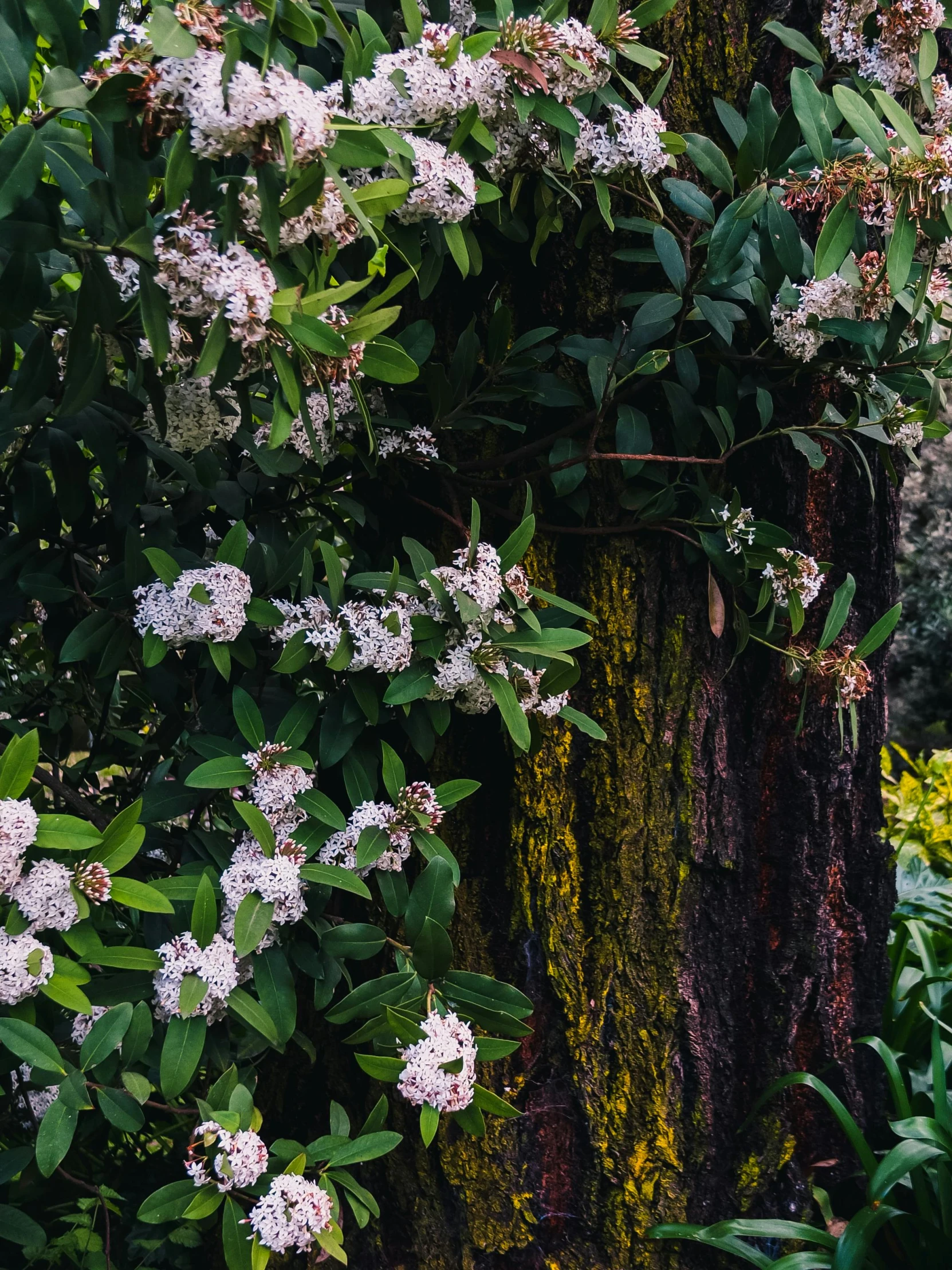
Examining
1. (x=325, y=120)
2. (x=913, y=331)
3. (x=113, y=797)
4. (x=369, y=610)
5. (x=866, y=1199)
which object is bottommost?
(x=866, y=1199)

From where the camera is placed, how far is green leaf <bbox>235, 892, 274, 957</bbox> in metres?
1.08

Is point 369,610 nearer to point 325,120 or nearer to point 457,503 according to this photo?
point 457,503

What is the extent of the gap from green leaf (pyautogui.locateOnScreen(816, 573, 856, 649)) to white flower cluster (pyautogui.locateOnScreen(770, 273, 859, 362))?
0.34 metres

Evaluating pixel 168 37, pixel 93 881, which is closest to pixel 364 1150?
pixel 93 881

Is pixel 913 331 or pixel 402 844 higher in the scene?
pixel 913 331

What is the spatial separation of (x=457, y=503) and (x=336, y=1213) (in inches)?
36.2

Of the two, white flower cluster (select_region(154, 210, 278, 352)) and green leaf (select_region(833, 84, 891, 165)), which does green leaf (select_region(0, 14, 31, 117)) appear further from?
green leaf (select_region(833, 84, 891, 165))

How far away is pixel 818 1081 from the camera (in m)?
1.62

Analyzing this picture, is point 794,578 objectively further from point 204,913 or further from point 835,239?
point 204,913

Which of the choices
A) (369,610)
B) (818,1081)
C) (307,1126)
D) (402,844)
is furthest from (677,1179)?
(369,610)

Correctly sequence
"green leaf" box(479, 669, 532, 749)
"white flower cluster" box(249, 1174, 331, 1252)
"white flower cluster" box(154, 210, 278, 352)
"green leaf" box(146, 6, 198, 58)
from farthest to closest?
"green leaf" box(479, 669, 532, 749) < "white flower cluster" box(249, 1174, 331, 1252) < "white flower cluster" box(154, 210, 278, 352) < "green leaf" box(146, 6, 198, 58)

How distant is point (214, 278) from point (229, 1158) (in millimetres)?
898

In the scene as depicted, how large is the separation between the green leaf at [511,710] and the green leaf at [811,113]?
2.29 feet

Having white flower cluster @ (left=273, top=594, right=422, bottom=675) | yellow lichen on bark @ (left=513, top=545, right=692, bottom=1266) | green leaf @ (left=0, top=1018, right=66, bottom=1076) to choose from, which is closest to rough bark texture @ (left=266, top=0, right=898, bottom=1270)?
yellow lichen on bark @ (left=513, top=545, right=692, bottom=1266)
